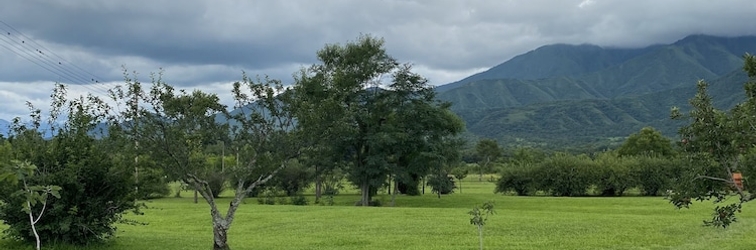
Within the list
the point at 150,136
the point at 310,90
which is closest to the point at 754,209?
the point at 310,90

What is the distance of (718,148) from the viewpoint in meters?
10.6

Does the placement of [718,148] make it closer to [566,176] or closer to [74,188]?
[74,188]

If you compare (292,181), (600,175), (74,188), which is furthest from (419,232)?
(292,181)

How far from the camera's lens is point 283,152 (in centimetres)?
1653

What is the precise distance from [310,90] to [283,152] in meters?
2.19

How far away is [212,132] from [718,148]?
1135 cm

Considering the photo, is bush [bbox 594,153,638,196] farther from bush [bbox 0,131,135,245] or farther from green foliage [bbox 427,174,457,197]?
bush [bbox 0,131,135,245]

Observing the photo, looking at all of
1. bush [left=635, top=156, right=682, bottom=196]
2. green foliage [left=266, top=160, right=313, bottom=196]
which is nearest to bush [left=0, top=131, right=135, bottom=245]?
green foliage [left=266, top=160, right=313, bottom=196]

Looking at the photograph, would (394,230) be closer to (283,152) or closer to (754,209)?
(283,152)

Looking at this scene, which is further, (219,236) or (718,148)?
(219,236)

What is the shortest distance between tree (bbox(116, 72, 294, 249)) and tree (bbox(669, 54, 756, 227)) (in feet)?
30.8

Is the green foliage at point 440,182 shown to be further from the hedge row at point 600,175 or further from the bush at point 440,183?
the hedge row at point 600,175

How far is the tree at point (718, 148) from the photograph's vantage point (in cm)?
1018

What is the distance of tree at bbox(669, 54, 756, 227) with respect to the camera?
10.2 m
